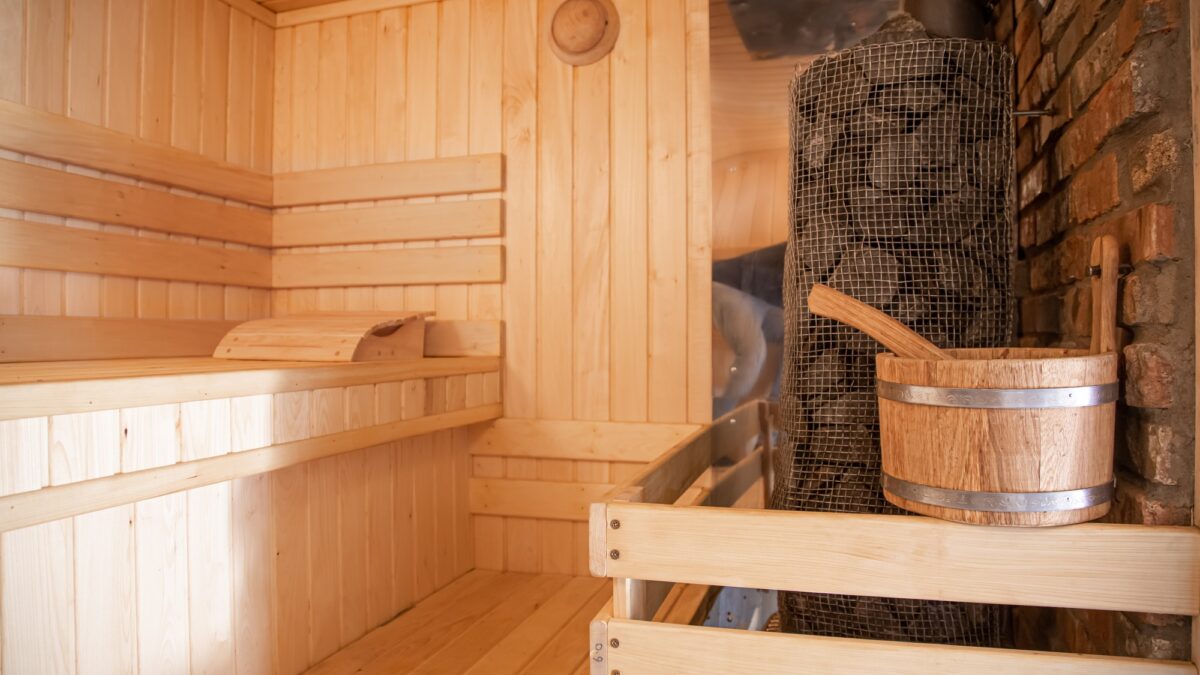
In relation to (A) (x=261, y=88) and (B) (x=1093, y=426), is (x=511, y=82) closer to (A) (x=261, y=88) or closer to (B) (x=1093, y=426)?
(A) (x=261, y=88)

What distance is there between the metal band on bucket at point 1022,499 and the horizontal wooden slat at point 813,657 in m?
0.20

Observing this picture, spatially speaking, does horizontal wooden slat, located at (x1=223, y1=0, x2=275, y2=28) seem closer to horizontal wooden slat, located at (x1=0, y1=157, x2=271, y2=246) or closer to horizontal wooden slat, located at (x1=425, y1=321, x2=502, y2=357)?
horizontal wooden slat, located at (x1=0, y1=157, x2=271, y2=246)

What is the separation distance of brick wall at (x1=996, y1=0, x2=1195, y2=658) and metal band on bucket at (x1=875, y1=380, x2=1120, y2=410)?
0.11m

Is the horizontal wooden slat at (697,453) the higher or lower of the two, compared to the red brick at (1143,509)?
lower

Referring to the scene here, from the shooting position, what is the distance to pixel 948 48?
146cm

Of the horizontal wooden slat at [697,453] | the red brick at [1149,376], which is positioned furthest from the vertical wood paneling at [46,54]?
the red brick at [1149,376]

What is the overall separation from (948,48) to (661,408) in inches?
54.3

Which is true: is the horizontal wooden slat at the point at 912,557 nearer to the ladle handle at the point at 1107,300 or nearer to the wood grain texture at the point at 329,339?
the ladle handle at the point at 1107,300

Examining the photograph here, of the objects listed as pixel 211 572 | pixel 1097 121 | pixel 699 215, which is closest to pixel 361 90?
pixel 699 215

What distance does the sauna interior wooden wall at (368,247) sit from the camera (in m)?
2.00

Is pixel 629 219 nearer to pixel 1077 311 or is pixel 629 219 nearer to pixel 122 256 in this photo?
pixel 1077 311

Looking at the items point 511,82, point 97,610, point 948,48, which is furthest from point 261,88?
point 948,48

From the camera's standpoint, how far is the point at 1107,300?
1.16m

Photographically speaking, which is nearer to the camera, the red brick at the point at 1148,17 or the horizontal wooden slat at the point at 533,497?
the red brick at the point at 1148,17
